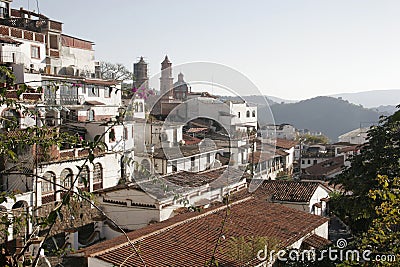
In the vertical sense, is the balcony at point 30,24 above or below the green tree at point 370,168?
above

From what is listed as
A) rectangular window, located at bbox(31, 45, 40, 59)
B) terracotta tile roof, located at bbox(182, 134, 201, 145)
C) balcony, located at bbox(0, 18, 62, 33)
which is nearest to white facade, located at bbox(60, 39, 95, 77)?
balcony, located at bbox(0, 18, 62, 33)

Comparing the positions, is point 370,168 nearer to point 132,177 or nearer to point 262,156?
point 132,177

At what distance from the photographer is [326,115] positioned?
14012cm

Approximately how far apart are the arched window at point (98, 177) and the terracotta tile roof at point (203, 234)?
822cm

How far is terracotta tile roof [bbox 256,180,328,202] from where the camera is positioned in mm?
17031

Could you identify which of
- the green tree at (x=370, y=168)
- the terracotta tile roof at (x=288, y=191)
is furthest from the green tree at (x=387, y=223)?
the terracotta tile roof at (x=288, y=191)

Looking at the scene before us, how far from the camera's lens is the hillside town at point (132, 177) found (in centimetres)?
327

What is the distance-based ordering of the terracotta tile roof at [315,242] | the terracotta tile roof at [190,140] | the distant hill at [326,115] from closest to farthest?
the terracotta tile roof at [315,242]
the terracotta tile roof at [190,140]
the distant hill at [326,115]

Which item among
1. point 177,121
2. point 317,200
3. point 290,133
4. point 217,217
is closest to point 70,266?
point 217,217

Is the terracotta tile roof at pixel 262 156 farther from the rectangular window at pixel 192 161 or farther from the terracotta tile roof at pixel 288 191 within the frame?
the terracotta tile roof at pixel 288 191

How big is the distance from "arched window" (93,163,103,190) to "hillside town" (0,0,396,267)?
0.04 m

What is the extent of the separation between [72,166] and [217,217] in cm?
849

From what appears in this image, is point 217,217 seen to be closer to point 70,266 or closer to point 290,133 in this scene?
point 70,266

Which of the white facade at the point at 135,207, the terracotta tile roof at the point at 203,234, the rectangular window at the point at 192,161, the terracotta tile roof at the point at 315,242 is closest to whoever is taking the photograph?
the terracotta tile roof at the point at 203,234
